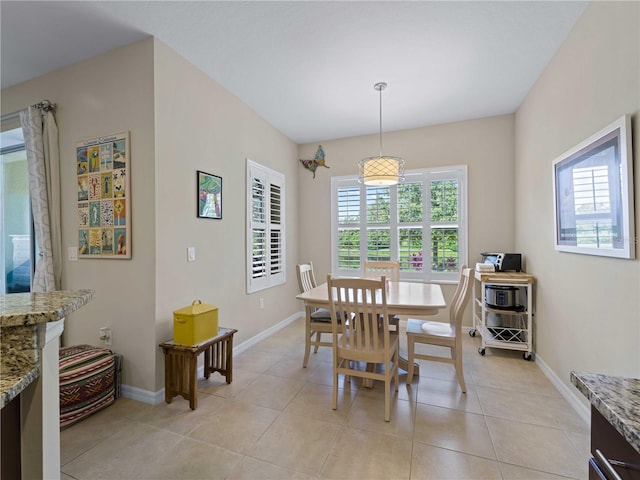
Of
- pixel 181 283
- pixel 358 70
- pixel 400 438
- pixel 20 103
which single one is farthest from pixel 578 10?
pixel 20 103

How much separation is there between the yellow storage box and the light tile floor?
492 mm

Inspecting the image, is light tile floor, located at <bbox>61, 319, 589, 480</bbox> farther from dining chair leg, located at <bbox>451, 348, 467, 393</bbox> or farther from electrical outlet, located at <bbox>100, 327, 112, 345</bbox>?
electrical outlet, located at <bbox>100, 327, 112, 345</bbox>

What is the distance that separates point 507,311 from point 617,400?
2588 millimetres

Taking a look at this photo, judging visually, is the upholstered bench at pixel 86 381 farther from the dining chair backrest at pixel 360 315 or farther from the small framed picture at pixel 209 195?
the dining chair backrest at pixel 360 315

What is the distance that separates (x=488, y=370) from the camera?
2752mm

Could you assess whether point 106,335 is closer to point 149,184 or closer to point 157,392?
point 157,392

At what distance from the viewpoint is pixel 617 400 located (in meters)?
0.73

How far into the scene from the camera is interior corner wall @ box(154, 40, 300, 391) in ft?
7.44

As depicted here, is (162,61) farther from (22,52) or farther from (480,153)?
(480,153)

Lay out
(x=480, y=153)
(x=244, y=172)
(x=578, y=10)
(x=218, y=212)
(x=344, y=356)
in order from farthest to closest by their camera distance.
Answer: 1. (x=480, y=153)
2. (x=244, y=172)
3. (x=218, y=212)
4. (x=344, y=356)
5. (x=578, y=10)

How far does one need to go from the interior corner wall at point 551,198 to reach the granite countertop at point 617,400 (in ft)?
3.49

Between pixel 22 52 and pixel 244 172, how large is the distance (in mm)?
1956

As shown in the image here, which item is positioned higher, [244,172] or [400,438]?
[244,172]

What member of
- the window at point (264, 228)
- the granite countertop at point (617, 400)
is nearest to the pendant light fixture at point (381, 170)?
the window at point (264, 228)
